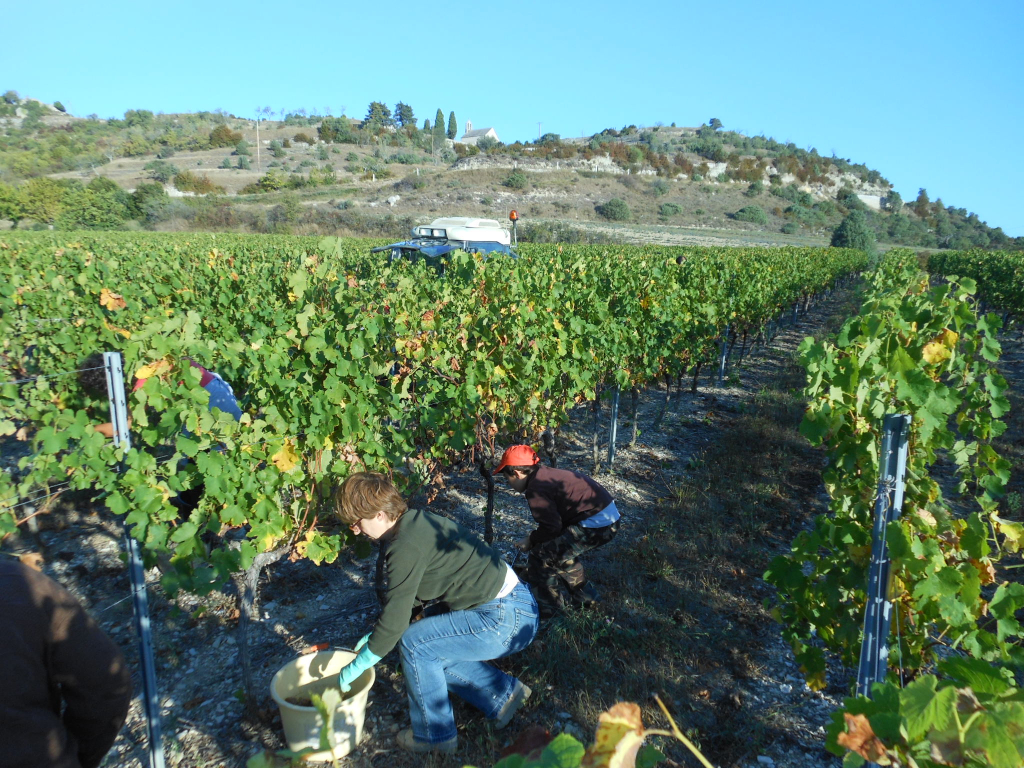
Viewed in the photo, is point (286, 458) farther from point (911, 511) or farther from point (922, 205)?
point (922, 205)

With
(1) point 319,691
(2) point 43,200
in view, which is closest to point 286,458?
(1) point 319,691

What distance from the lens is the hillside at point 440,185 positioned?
37469 millimetres

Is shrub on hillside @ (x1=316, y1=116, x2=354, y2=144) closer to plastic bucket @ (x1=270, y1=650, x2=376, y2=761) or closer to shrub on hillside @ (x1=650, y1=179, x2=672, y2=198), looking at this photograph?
shrub on hillside @ (x1=650, y1=179, x2=672, y2=198)

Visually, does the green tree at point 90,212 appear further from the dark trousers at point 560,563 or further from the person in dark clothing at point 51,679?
the person in dark clothing at point 51,679

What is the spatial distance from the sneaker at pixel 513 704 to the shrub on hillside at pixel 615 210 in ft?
158

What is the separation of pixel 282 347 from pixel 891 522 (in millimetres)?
2490

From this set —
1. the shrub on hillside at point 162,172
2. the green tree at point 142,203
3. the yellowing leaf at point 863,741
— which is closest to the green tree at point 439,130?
the shrub on hillside at point 162,172

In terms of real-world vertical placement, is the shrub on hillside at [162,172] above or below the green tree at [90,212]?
above

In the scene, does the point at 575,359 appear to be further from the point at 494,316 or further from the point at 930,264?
the point at 930,264

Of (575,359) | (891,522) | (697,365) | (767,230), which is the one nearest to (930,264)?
(767,230)

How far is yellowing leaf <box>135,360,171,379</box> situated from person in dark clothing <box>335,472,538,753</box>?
0.79m

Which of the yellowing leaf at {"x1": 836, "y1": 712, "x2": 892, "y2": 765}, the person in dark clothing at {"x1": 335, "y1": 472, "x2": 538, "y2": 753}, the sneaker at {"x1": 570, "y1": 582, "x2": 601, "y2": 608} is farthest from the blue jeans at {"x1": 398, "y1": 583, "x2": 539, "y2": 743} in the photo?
the yellowing leaf at {"x1": 836, "y1": 712, "x2": 892, "y2": 765}

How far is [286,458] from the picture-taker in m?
2.68

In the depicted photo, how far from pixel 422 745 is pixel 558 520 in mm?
1191
